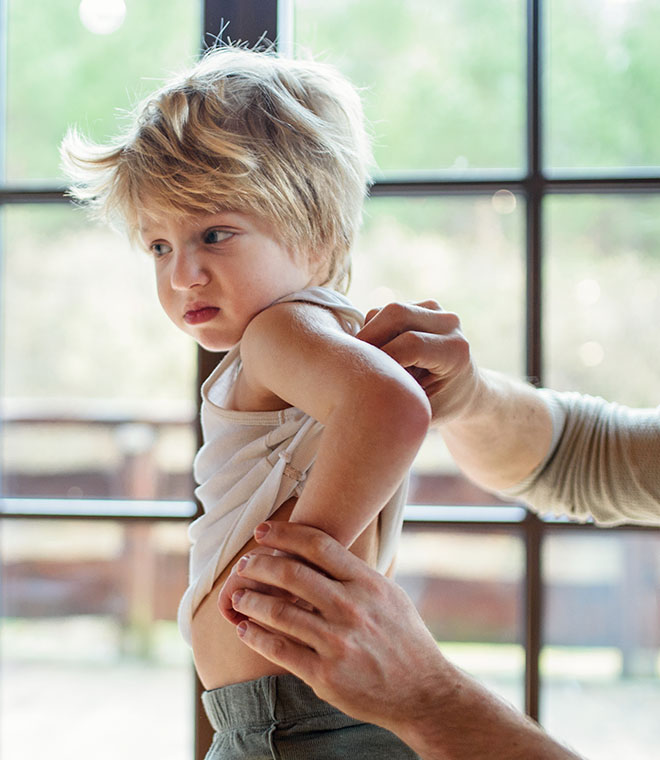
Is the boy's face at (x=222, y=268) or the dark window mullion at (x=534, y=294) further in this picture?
the dark window mullion at (x=534, y=294)

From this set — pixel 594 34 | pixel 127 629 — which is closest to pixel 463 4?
pixel 594 34

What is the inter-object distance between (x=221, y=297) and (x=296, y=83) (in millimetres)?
306

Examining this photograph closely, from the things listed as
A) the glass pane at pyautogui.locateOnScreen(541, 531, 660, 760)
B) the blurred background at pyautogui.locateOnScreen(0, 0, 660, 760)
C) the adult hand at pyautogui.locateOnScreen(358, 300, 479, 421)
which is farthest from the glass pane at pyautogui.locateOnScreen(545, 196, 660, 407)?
the adult hand at pyautogui.locateOnScreen(358, 300, 479, 421)

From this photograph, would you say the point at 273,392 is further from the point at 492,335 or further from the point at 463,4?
the point at 463,4

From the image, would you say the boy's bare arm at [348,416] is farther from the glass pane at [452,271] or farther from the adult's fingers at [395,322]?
the glass pane at [452,271]

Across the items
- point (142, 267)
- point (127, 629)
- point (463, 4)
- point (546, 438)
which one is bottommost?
point (127, 629)

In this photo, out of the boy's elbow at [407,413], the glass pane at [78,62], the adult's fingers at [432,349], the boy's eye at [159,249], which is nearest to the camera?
the boy's elbow at [407,413]

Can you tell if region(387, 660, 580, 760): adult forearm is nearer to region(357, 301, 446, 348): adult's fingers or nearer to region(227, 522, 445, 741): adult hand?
region(227, 522, 445, 741): adult hand

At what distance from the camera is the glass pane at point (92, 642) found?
157cm

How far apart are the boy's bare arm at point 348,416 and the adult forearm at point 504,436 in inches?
12.9

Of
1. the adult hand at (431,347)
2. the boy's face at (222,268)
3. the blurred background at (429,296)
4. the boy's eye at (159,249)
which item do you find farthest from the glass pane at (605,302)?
the boy's eye at (159,249)

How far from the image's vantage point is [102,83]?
5.04ft

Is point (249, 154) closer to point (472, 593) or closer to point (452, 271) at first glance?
point (452, 271)

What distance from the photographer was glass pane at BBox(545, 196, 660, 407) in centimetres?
141
